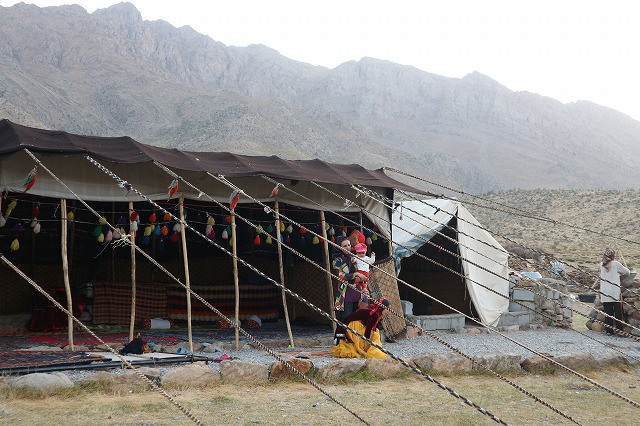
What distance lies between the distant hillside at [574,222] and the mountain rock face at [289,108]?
20.1 m

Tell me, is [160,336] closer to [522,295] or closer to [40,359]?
[40,359]

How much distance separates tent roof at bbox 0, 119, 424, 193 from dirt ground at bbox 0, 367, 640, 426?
2.96 m

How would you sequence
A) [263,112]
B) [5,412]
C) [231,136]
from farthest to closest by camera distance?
[263,112] < [231,136] < [5,412]

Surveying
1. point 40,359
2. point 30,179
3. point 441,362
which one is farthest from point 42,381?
point 441,362

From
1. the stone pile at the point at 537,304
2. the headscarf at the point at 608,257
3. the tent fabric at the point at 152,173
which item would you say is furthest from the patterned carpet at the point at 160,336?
the headscarf at the point at 608,257

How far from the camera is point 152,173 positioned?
8.55 metres

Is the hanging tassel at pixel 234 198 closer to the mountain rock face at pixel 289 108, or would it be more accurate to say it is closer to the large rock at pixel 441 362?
the large rock at pixel 441 362

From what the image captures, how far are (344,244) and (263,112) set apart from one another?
186 ft

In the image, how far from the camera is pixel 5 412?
506cm

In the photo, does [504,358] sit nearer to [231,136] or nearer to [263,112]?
[231,136]

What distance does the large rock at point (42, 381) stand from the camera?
220 inches

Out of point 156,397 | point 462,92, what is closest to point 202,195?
point 156,397

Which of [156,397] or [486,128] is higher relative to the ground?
[486,128]

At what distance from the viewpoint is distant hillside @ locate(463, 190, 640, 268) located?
92.0 feet
